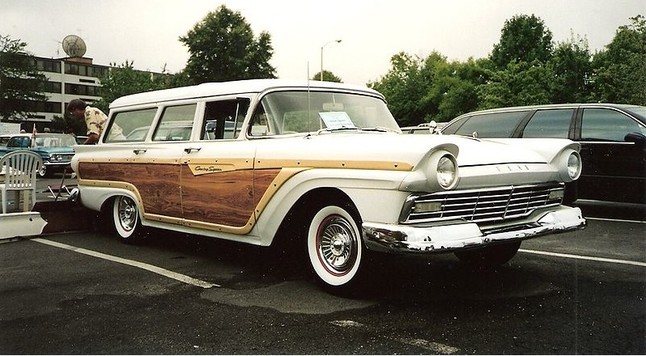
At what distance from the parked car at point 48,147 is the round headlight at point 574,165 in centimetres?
1642

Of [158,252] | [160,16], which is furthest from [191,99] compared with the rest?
[158,252]

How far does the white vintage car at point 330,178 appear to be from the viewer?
3.49m

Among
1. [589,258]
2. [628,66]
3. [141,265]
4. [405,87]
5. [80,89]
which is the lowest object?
[141,265]

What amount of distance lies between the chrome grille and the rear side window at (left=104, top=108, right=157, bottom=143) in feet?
11.0

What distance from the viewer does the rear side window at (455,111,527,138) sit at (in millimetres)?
7786

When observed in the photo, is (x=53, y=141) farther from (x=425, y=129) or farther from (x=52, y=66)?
(x=52, y=66)

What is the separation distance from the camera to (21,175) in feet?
21.4

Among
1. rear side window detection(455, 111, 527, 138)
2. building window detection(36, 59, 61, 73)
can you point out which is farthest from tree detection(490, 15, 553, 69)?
building window detection(36, 59, 61, 73)

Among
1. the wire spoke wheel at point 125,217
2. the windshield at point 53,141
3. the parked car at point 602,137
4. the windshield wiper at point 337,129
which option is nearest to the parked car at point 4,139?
the windshield at point 53,141

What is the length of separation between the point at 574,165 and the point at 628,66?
1445 centimetres

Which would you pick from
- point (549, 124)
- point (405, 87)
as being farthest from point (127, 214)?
point (405, 87)

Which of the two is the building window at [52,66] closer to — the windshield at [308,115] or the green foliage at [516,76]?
the green foliage at [516,76]

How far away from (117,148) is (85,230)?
1.47m

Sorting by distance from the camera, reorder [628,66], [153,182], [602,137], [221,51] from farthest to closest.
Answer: [628,66]
[221,51]
[602,137]
[153,182]
